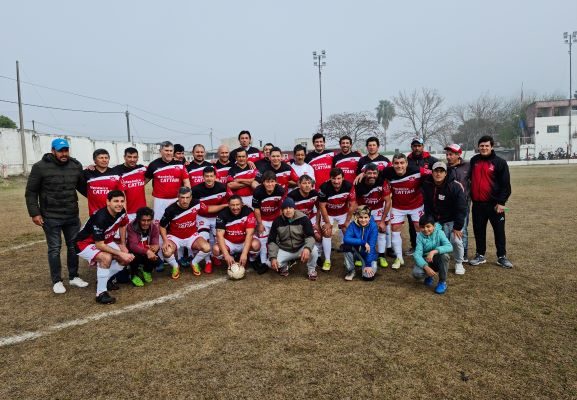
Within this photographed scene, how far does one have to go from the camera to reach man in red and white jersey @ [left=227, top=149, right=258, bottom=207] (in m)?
6.42

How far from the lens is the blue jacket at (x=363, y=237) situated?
520 centimetres

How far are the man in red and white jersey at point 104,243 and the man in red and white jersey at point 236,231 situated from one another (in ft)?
4.35

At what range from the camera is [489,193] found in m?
5.61

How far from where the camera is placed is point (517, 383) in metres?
2.70

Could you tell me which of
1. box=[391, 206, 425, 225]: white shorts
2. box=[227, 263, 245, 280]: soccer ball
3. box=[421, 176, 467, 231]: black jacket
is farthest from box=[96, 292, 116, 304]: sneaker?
box=[421, 176, 467, 231]: black jacket

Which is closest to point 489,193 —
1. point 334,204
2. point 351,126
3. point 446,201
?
point 446,201

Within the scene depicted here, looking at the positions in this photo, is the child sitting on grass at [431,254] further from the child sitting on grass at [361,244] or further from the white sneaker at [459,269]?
the child sitting on grass at [361,244]

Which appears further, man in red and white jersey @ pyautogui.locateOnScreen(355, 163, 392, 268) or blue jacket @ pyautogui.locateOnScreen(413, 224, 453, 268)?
man in red and white jersey @ pyautogui.locateOnScreen(355, 163, 392, 268)

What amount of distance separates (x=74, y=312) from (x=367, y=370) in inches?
134

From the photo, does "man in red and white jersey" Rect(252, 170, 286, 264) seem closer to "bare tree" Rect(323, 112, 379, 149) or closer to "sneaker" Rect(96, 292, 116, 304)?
"sneaker" Rect(96, 292, 116, 304)

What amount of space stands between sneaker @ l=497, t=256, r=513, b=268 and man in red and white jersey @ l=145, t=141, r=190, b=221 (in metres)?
5.18

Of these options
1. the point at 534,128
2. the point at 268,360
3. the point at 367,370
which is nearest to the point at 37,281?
the point at 268,360

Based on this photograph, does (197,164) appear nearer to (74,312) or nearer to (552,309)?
(74,312)

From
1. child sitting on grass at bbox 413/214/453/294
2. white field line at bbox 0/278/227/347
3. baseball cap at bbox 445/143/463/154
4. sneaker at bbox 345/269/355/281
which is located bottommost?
white field line at bbox 0/278/227/347
